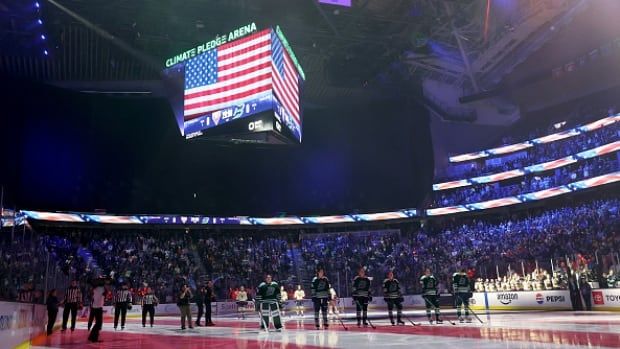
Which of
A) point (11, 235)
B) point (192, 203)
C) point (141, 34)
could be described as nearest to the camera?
point (11, 235)

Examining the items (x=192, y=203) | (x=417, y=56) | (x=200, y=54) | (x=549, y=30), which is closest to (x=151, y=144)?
(x=192, y=203)

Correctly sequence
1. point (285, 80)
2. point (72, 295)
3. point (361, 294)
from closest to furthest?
→ point (361, 294)
point (72, 295)
point (285, 80)

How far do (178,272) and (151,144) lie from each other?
10.1m

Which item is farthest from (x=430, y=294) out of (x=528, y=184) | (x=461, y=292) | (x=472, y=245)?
(x=528, y=184)

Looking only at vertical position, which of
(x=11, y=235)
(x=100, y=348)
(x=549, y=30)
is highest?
(x=549, y=30)

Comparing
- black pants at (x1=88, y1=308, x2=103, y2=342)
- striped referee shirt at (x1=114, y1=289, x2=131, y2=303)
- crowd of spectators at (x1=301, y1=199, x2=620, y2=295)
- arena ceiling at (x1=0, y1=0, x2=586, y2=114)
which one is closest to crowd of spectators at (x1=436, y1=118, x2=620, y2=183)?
crowd of spectators at (x1=301, y1=199, x2=620, y2=295)

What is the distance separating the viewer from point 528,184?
39.3m

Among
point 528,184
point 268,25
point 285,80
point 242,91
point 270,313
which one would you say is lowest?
point 270,313

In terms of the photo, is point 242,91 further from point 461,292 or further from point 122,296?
point 461,292

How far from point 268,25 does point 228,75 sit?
8.83 ft

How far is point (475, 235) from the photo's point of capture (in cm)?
3797

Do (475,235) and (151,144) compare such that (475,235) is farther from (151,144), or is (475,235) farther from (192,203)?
(151,144)

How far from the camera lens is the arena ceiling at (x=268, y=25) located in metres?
23.3

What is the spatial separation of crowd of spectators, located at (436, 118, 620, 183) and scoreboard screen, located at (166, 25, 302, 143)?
2577 cm
